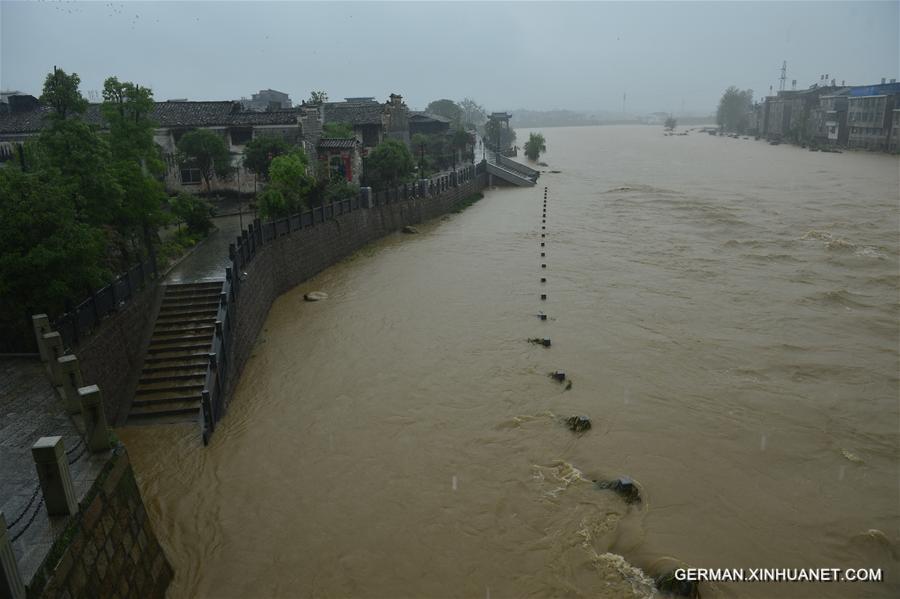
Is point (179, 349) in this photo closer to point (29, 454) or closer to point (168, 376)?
point (168, 376)

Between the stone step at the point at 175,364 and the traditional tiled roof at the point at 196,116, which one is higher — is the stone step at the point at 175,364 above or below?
below

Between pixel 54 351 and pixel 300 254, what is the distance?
1344 centimetres

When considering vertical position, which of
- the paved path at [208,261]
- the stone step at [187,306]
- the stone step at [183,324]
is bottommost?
the stone step at [183,324]

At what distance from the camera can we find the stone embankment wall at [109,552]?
620cm

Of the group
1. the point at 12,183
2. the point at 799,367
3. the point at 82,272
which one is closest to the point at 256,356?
the point at 82,272

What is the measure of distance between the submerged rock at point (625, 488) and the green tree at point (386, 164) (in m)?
29.0

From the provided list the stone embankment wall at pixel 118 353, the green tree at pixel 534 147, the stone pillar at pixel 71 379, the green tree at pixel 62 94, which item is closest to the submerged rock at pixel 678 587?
the stone pillar at pixel 71 379

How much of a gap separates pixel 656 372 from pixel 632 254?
13758 millimetres

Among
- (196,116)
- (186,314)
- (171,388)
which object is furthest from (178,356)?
(196,116)

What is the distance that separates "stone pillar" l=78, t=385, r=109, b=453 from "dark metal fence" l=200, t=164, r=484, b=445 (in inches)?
192

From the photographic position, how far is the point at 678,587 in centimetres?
902

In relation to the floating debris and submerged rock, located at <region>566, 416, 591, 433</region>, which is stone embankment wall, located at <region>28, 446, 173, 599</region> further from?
the floating debris

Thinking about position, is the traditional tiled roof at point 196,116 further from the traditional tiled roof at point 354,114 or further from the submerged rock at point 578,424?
the submerged rock at point 578,424

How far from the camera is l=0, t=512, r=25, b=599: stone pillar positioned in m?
5.36
